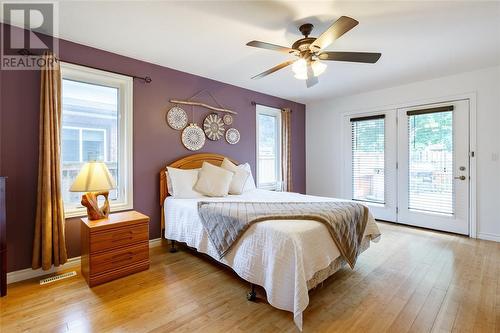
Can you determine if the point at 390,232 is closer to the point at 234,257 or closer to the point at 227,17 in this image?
the point at 234,257

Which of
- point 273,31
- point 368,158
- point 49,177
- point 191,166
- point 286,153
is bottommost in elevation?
point 49,177

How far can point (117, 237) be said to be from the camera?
242 centimetres

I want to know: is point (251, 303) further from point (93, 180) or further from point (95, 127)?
point (95, 127)

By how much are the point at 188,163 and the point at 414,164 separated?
3731mm

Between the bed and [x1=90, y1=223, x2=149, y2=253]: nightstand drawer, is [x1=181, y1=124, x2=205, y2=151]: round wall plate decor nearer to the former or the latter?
[x1=90, y1=223, x2=149, y2=253]: nightstand drawer

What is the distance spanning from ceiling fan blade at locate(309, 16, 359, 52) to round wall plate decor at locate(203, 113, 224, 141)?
2.08 metres

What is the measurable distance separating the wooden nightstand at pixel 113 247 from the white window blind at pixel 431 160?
423cm

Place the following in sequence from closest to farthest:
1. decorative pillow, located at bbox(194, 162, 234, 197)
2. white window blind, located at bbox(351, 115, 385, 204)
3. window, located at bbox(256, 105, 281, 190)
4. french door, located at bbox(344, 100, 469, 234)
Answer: decorative pillow, located at bbox(194, 162, 234, 197)
french door, located at bbox(344, 100, 469, 234)
white window blind, located at bbox(351, 115, 385, 204)
window, located at bbox(256, 105, 281, 190)

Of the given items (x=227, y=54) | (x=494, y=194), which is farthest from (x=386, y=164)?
(x=227, y=54)

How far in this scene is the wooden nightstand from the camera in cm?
229

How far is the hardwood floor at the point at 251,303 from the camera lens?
69.2 inches

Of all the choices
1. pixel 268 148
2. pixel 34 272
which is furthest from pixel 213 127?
pixel 34 272

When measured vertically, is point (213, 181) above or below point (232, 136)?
below

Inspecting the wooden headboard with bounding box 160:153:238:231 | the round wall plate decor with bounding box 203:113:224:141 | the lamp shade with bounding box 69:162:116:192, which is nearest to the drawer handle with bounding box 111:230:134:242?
the lamp shade with bounding box 69:162:116:192
